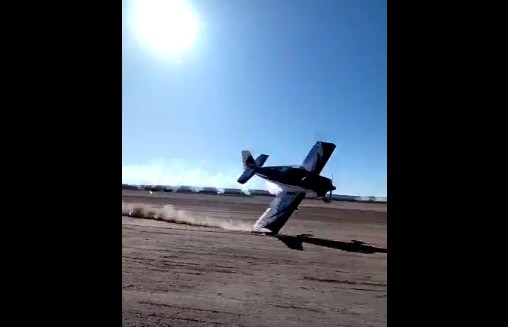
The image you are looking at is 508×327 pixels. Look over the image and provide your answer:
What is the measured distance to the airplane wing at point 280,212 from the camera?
20.5 meters

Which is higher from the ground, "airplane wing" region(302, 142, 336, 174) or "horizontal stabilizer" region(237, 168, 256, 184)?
"airplane wing" region(302, 142, 336, 174)

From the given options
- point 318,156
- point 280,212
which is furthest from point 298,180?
point 280,212

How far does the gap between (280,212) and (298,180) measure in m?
2.18

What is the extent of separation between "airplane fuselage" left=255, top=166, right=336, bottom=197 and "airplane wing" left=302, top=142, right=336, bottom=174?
0.35m

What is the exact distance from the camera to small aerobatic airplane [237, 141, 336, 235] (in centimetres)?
2083

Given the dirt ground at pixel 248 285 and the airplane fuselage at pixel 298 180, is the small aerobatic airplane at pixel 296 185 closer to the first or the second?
the airplane fuselage at pixel 298 180

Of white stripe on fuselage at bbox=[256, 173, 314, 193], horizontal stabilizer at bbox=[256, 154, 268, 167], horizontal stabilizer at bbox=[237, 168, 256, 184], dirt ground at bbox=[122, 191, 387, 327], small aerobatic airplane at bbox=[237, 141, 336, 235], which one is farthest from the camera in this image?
horizontal stabilizer at bbox=[256, 154, 268, 167]

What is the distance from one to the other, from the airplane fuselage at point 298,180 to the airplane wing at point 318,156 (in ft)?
1.15

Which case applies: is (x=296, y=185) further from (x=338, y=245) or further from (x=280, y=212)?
(x=338, y=245)

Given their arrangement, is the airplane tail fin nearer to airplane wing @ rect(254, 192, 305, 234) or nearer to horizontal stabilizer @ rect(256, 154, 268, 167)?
horizontal stabilizer @ rect(256, 154, 268, 167)

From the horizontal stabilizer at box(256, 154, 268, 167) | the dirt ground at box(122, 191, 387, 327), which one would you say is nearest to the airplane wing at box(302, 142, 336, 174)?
the horizontal stabilizer at box(256, 154, 268, 167)
